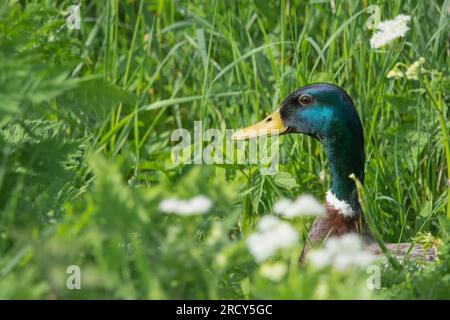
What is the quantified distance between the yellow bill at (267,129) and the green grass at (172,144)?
13 centimetres

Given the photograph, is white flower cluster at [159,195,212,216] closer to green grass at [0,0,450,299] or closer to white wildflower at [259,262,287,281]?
green grass at [0,0,450,299]

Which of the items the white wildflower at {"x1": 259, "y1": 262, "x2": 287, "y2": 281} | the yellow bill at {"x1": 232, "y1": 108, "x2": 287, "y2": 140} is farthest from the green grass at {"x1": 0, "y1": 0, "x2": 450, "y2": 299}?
the yellow bill at {"x1": 232, "y1": 108, "x2": 287, "y2": 140}

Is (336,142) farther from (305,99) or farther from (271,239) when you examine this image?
(271,239)

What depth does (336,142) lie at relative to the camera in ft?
12.3

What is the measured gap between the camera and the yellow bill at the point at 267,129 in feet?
12.8

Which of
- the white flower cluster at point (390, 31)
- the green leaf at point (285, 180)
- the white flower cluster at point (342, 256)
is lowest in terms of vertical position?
the white flower cluster at point (342, 256)

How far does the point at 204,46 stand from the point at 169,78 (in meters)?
0.56

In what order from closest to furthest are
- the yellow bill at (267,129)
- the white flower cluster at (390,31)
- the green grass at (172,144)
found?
the green grass at (172,144) → the white flower cluster at (390,31) → the yellow bill at (267,129)

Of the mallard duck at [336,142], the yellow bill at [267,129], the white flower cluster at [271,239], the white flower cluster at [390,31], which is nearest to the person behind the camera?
the white flower cluster at [271,239]

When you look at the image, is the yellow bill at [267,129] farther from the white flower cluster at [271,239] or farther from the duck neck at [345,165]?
the white flower cluster at [271,239]

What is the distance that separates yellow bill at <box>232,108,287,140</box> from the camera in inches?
154

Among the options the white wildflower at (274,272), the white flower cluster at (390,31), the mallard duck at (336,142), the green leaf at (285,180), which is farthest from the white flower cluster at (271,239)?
the green leaf at (285,180)

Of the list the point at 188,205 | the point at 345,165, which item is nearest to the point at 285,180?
the point at 345,165

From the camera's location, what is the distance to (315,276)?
6.98 ft
